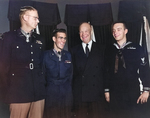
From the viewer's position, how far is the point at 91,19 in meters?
1.52

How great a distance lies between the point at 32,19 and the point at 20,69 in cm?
37

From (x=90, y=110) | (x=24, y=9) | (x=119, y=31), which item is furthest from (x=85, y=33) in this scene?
(x=90, y=110)

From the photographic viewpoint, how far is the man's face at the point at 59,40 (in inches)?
57.3

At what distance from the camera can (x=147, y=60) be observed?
1.53 m

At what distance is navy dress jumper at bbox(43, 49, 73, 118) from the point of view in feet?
4.66

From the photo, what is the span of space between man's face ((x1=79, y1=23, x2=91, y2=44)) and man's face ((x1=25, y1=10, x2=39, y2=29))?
34 centimetres

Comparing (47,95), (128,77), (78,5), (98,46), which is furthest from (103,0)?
(47,95)

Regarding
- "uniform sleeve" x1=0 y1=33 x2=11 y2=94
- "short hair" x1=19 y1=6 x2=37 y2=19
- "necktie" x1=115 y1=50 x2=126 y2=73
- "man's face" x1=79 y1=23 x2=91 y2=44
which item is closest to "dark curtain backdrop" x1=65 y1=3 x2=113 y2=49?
"man's face" x1=79 y1=23 x2=91 y2=44

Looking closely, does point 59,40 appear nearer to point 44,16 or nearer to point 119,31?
point 44,16

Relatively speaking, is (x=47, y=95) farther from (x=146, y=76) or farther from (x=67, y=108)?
(x=146, y=76)

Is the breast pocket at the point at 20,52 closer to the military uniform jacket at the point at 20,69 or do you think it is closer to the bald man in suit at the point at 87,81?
the military uniform jacket at the point at 20,69

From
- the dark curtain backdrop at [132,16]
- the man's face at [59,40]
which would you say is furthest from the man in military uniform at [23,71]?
the dark curtain backdrop at [132,16]

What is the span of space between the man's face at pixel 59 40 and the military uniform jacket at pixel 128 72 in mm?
347

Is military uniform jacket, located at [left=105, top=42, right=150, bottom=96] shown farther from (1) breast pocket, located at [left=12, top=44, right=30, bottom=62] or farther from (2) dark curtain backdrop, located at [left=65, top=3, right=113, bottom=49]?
(1) breast pocket, located at [left=12, top=44, right=30, bottom=62]
